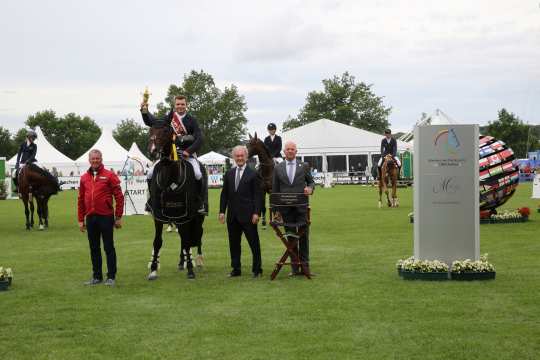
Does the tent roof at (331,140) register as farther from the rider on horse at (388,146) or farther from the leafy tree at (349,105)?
the leafy tree at (349,105)

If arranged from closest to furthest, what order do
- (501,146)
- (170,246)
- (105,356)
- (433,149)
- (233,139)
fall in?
(105,356) → (433,149) → (170,246) → (501,146) → (233,139)

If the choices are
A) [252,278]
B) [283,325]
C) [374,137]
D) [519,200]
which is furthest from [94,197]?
[374,137]

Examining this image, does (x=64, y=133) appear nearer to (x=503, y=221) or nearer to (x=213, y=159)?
(x=213, y=159)

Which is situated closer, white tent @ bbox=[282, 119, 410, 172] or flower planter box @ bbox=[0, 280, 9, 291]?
flower planter box @ bbox=[0, 280, 9, 291]

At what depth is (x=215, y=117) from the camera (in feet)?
373

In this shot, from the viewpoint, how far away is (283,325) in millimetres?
8242

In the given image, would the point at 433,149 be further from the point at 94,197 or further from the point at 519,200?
the point at 519,200

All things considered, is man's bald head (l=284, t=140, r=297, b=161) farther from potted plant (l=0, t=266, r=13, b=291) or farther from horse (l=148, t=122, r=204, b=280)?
potted plant (l=0, t=266, r=13, b=291)

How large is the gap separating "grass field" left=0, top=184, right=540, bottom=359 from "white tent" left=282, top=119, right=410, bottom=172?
169 feet

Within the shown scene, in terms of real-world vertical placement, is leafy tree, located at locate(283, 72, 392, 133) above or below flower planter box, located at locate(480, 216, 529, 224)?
above

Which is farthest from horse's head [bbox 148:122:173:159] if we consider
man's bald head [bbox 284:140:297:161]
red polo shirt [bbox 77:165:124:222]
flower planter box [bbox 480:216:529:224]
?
flower planter box [bbox 480:216:529:224]

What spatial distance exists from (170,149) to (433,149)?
4071 mm

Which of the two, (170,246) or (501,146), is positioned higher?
(501,146)

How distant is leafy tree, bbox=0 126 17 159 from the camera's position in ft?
384
